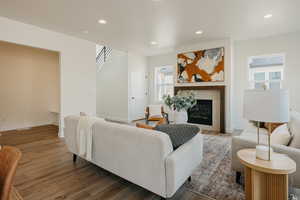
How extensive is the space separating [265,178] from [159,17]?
3.23 m

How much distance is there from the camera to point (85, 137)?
7.26 ft

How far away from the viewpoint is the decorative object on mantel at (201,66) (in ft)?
15.1

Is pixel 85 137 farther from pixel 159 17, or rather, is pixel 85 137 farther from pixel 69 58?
pixel 69 58

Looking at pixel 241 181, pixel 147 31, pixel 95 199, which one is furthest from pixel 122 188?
pixel 147 31

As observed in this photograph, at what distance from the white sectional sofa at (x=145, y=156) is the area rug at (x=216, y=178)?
0.30 m

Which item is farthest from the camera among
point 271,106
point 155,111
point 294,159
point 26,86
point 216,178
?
point 26,86

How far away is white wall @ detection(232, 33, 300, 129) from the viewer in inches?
159

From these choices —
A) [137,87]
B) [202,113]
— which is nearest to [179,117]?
[202,113]

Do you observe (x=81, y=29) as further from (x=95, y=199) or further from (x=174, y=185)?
(x=174, y=185)

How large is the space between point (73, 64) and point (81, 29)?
40.4 inches

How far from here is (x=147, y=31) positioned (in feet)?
13.1

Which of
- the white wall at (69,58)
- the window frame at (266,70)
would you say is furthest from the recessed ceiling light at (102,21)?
the window frame at (266,70)

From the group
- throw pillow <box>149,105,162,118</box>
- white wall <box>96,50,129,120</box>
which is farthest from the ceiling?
throw pillow <box>149,105,162,118</box>

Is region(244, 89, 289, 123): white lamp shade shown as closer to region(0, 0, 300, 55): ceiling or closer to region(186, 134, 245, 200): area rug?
region(186, 134, 245, 200): area rug
